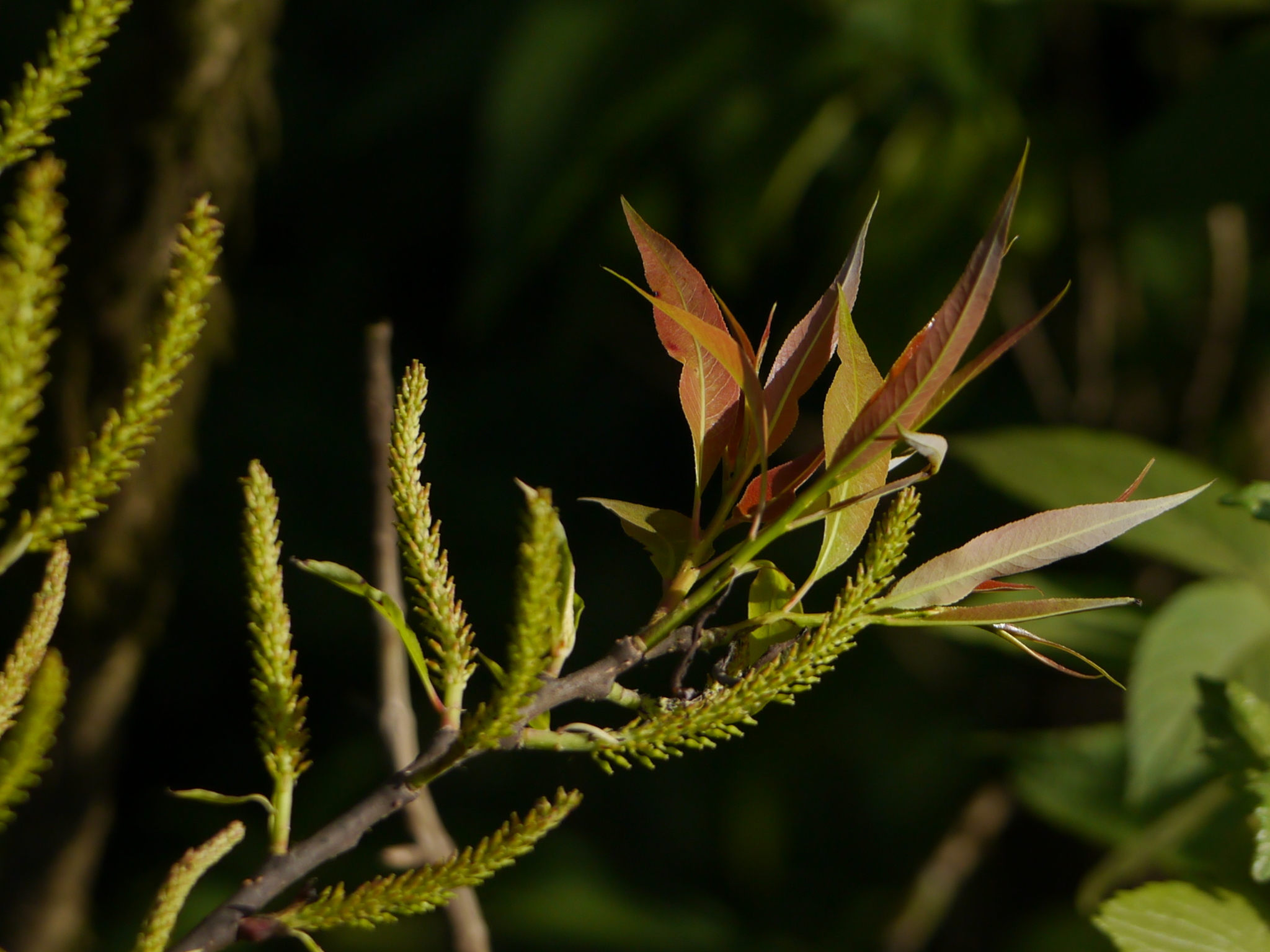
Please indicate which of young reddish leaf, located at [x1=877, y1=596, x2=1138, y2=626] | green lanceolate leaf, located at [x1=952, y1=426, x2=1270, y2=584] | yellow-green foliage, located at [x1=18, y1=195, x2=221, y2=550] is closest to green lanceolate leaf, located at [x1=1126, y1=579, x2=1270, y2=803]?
green lanceolate leaf, located at [x1=952, y1=426, x2=1270, y2=584]

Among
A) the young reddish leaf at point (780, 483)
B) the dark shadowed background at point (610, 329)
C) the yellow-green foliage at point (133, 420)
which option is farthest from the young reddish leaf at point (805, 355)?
the dark shadowed background at point (610, 329)

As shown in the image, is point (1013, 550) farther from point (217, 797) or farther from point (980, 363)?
point (217, 797)

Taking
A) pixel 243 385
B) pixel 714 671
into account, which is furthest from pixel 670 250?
pixel 243 385

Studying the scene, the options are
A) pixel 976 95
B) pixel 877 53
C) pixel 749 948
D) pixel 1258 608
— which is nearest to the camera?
pixel 1258 608

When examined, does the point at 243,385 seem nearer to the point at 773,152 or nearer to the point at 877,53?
the point at 773,152

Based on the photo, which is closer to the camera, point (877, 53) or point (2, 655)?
point (877, 53)

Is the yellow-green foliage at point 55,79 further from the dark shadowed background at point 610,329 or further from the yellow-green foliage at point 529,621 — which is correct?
the dark shadowed background at point 610,329

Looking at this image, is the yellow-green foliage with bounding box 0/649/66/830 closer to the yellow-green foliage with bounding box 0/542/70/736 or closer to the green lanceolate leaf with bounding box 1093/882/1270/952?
the yellow-green foliage with bounding box 0/542/70/736

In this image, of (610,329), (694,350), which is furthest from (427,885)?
(610,329)
